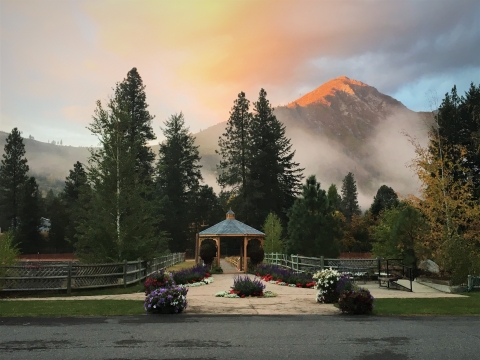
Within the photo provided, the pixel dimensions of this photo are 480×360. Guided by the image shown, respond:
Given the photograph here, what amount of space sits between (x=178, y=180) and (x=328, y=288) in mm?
54330

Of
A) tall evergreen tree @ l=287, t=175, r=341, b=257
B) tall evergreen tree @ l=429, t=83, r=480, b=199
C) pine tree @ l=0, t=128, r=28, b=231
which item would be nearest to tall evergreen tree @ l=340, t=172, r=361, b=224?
tall evergreen tree @ l=429, t=83, r=480, b=199

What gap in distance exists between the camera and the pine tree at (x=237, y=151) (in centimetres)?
6056

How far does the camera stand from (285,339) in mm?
7543

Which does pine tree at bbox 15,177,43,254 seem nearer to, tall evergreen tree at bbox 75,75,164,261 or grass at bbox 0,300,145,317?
tall evergreen tree at bbox 75,75,164,261

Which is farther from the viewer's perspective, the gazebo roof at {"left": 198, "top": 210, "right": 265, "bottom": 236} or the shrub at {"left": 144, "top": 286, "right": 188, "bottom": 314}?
the gazebo roof at {"left": 198, "top": 210, "right": 265, "bottom": 236}

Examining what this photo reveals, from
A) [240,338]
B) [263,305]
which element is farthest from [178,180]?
[240,338]

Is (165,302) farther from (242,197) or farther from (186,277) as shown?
(242,197)

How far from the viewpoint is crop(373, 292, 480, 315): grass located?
11141 millimetres

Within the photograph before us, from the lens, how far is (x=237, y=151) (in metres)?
61.6

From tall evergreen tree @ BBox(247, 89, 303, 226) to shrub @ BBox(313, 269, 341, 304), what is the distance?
1754 inches

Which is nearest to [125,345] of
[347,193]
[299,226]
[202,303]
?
[202,303]

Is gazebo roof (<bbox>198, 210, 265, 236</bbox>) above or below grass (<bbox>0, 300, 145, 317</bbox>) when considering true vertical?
above

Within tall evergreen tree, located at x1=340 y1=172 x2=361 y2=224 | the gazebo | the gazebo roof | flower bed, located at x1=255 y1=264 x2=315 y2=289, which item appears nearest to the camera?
flower bed, located at x1=255 y1=264 x2=315 y2=289

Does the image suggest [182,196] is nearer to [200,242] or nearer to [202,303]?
[200,242]
